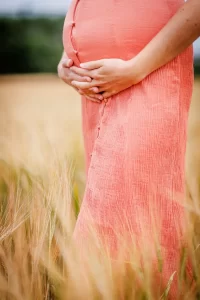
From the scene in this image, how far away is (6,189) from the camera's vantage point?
0.87m

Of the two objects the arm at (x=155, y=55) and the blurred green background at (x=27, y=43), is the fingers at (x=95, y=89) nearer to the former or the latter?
the arm at (x=155, y=55)

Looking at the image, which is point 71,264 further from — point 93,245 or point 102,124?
point 102,124

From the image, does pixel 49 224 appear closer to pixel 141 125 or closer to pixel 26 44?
pixel 141 125

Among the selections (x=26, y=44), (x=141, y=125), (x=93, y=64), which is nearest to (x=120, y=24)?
(x=93, y=64)

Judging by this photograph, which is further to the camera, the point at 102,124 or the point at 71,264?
Answer: the point at 102,124

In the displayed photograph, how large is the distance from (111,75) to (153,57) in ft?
0.27

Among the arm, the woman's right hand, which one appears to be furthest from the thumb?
the arm

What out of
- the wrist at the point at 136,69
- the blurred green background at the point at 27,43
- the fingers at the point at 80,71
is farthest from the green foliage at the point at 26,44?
the wrist at the point at 136,69

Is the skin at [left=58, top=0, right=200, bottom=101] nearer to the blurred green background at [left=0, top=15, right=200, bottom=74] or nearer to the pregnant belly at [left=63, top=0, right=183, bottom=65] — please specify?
the pregnant belly at [left=63, top=0, right=183, bottom=65]

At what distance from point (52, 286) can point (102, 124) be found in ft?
0.98

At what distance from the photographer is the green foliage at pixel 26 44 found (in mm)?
916

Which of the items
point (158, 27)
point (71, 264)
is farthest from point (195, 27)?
point (71, 264)

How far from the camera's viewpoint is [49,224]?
755mm

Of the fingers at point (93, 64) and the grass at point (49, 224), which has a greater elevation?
the fingers at point (93, 64)
